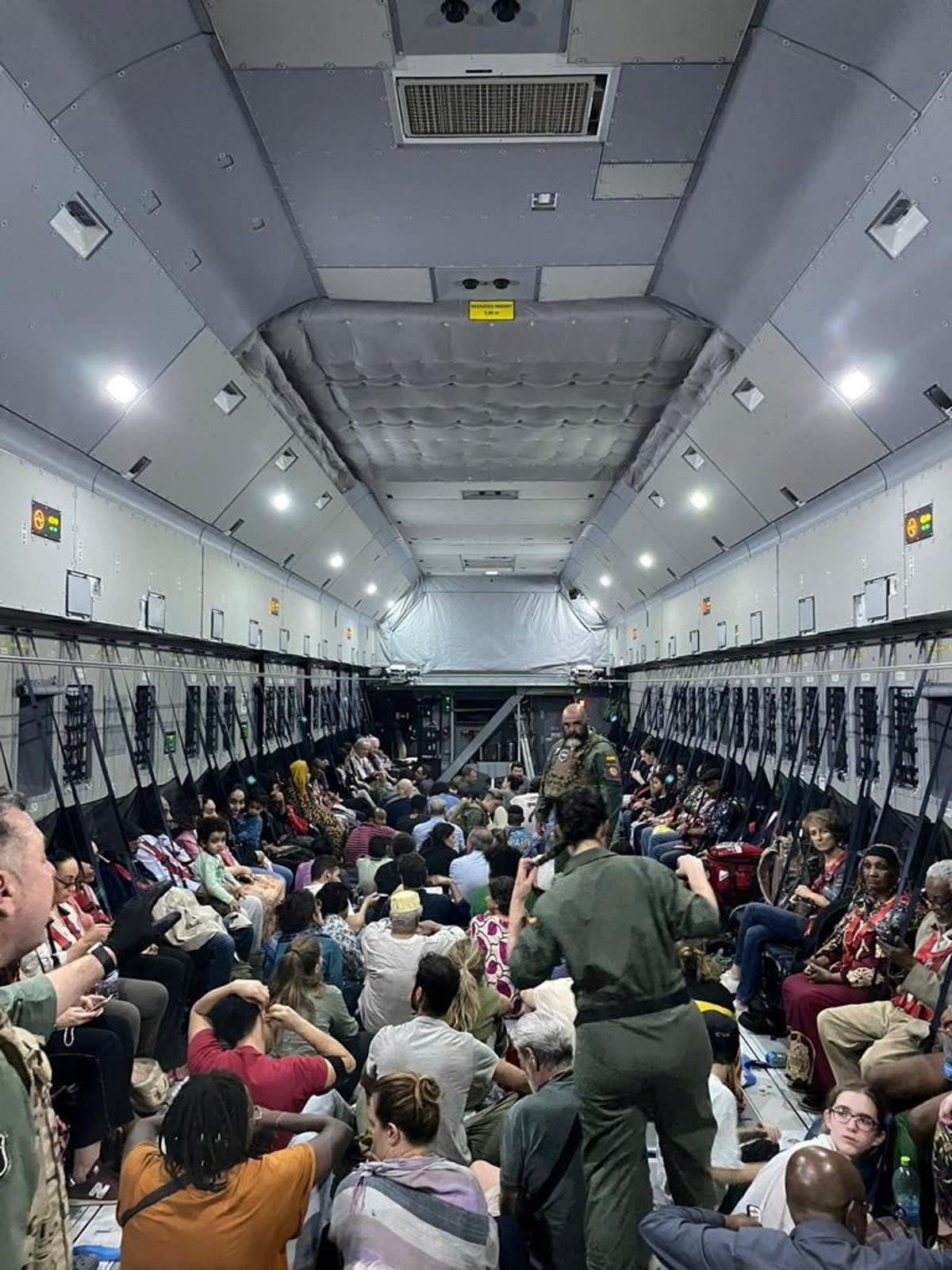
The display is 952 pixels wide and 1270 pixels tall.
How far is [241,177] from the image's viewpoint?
5.35 meters

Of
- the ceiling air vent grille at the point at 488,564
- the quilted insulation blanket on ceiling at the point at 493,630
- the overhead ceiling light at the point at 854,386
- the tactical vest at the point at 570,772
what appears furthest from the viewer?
the quilted insulation blanket on ceiling at the point at 493,630

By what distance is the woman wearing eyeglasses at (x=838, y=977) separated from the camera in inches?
203

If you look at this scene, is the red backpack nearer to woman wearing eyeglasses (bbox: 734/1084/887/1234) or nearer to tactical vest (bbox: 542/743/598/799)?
tactical vest (bbox: 542/743/598/799)

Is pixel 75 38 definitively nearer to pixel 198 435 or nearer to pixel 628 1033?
pixel 198 435

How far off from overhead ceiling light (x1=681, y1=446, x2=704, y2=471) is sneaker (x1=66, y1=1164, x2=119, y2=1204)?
24.9 ft

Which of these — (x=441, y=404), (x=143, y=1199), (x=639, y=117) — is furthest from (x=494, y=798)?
(x=143, y=1199)

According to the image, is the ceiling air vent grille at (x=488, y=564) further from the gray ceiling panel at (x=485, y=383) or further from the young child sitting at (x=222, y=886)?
the young child sitting at (x=222, y=886)

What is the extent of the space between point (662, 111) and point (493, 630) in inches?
726

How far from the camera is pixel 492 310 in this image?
7.41 metres

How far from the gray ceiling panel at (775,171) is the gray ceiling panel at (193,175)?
2513mm

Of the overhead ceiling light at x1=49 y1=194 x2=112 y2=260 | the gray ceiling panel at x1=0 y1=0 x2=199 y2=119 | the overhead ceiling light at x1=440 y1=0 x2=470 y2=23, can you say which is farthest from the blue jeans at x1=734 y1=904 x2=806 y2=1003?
the gray ceiling panel at x1=0 y1=0 x2=199 y2=119

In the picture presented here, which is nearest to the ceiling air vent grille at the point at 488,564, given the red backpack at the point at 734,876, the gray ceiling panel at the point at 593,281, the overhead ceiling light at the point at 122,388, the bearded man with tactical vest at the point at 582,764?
the red backpack at the point at 734,876

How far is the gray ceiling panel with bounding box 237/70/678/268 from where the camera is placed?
16.0 feet

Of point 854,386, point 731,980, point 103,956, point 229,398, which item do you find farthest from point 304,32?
point 731,980
